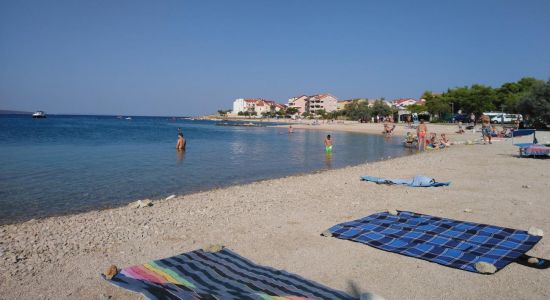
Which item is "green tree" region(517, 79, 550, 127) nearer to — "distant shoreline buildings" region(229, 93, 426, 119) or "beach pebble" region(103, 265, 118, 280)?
"beach pebble" region(103, 265, 118, 280)

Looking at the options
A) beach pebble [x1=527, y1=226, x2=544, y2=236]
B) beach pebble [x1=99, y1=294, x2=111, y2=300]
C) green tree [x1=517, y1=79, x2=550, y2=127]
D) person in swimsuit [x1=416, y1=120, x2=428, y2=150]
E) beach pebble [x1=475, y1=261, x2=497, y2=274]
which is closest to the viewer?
beach pebble [x1=99, y1=294, x2=111, y2=300]

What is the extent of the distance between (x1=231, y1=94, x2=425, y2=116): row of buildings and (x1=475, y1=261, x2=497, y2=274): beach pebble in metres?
125

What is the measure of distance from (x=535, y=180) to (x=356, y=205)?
657cm

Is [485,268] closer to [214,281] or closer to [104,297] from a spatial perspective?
[214,281]

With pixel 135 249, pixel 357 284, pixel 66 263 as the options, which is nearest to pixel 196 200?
pixel 135 249

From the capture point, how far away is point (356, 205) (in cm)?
852

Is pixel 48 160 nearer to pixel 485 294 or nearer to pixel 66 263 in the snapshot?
pixel 66 263

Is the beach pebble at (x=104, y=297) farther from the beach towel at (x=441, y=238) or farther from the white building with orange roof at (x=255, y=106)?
the white building with orange roof at (x=255, y=106)

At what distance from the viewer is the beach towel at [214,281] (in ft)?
12.3

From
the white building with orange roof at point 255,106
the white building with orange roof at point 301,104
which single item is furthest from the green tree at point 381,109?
the white building with orange roof at point 255,106

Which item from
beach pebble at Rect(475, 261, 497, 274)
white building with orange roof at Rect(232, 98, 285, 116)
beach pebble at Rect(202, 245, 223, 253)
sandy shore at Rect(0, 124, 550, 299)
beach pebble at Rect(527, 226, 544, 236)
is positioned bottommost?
sandy shore at Rect(0, 124, 550, 299)

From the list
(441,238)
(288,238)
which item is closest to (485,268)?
(441,238)

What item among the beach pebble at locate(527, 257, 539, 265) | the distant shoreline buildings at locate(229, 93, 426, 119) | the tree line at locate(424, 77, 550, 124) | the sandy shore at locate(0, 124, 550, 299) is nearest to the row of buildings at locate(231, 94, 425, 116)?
the distant shoreline buildings at locate(229, 93, 426, 119)

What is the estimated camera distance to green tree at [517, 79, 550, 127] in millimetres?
39625
